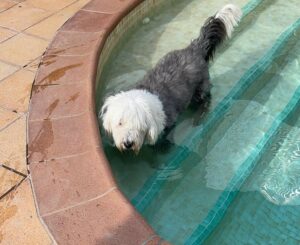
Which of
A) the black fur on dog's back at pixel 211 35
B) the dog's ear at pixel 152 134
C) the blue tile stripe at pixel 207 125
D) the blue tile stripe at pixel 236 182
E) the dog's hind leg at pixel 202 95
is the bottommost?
the blue tile stripe at pixel 236 182

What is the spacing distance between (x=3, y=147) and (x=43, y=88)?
A: 0.83 meters

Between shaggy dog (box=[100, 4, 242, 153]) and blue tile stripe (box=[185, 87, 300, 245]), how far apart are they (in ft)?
2.52

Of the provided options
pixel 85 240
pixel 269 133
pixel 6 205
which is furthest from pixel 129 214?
pixel 269 133

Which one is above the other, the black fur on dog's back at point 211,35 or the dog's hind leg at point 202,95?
the black fur on dog's back at point 211,35

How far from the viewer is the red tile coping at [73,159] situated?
9.30ft

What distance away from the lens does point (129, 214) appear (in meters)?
2.90

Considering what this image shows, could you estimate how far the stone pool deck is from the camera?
287cm

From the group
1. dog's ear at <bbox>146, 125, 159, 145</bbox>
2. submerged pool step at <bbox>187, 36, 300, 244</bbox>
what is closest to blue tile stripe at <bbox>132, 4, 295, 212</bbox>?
submerged pool step at <bbox>187, 36, 300, 244</bbox>

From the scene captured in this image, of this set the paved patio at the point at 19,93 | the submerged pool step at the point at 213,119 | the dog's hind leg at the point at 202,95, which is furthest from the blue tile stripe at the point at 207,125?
the paved patio at the point at 19,93

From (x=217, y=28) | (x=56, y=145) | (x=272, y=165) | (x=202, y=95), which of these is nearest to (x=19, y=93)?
(x=56, y=145)

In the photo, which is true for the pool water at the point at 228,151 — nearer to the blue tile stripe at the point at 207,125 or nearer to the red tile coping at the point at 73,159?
the blue tile stripe at the point at 207,125

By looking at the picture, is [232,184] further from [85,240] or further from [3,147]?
[3,147]

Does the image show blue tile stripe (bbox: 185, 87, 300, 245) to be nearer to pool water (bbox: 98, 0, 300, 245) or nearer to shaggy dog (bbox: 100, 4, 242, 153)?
pool water (bbox: 98, 0, 300, 245)

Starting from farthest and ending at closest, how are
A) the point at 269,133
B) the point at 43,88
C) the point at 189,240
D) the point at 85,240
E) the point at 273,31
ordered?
the point at 273,31 → the point at 269,133 → the point at 43,88 → the point at 189,240 → the point at 85,240
